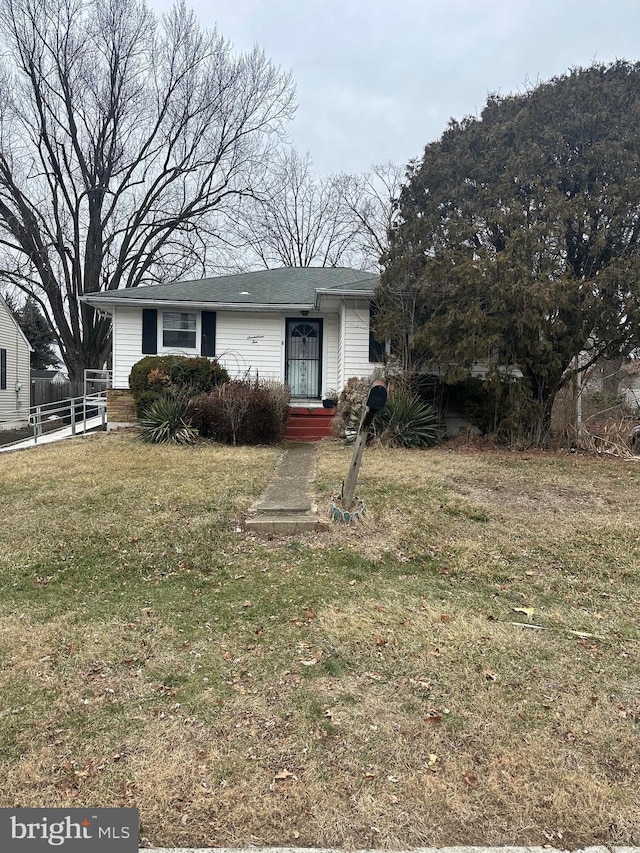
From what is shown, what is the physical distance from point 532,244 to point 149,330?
943 cm

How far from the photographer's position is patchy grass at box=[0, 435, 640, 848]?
1989mm

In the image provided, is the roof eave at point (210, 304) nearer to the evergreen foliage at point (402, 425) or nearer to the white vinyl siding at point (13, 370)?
the evergreen foliage at point (402, 425)

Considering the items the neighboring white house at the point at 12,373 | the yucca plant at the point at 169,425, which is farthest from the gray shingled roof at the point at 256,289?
the neighboring white house at the point at 12,373

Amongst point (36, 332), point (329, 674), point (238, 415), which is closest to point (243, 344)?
point (238, 415)

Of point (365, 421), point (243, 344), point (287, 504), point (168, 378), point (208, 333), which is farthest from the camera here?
point (243, 344)

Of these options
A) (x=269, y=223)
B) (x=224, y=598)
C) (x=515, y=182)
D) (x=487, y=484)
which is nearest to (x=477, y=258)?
(x=515, y=182)

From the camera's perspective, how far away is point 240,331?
1408 centimetres

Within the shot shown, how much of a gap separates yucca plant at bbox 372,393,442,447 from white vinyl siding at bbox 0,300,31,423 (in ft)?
58.9

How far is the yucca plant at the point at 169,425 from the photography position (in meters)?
10.7

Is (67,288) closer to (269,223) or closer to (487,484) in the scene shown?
(269,223)

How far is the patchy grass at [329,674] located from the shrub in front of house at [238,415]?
470 cm

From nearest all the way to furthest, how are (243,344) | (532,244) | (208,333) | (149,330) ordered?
(532,244) < (149,330) < (208,333) < (243,344)

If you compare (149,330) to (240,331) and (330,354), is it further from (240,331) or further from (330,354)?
(330,354)

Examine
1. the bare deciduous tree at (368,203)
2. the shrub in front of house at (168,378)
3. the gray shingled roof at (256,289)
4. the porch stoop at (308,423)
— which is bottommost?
the porch stoop at (308,423)
